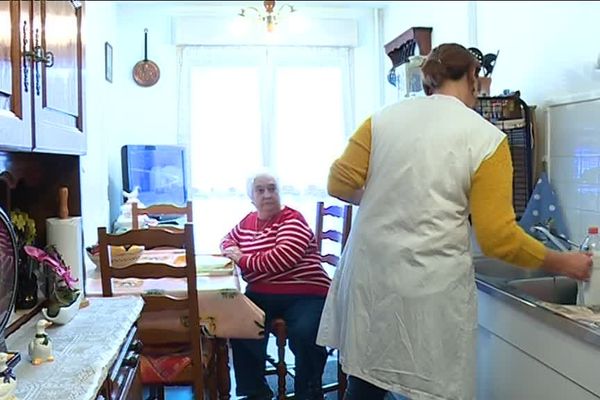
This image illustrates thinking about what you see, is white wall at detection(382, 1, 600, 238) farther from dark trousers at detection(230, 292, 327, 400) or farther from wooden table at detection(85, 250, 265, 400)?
wooden table at detection(85, 250, 265, 400)

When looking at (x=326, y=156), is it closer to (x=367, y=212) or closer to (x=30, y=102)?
(x=367, y=212)

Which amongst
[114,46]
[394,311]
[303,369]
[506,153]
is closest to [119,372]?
[394,311]

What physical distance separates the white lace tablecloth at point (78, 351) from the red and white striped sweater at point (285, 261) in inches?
37.7

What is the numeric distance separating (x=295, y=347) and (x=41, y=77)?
169 cm

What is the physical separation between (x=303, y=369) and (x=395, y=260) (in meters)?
1.19

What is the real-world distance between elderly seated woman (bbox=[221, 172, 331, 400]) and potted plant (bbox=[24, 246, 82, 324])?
3.76 ft

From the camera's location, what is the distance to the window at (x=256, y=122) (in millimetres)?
5020

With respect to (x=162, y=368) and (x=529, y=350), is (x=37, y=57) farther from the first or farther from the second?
(x=529, y=350)

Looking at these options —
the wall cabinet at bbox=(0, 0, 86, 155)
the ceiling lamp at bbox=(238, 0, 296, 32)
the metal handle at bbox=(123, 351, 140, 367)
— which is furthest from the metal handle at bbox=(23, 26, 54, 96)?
A: the ceiling lamp at bbox=(238, 0, 296, 32)

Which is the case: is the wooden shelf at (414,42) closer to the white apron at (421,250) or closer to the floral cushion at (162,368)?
the white apron at (421,250)

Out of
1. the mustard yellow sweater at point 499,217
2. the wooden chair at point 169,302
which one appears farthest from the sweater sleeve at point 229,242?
the mustard yellow sweater at point 499,217

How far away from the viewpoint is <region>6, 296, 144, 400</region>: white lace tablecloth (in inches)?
47.0

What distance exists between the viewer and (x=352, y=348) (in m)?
1.91

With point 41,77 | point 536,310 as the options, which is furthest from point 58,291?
point 536,310
